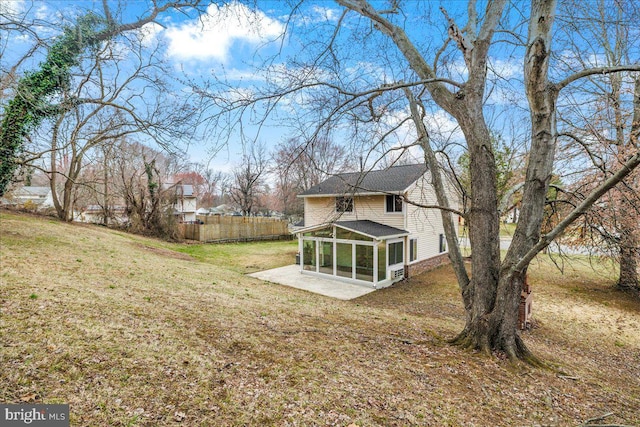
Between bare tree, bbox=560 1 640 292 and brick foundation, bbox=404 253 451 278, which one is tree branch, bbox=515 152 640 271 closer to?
bare tree, bbox=560 1 640 292

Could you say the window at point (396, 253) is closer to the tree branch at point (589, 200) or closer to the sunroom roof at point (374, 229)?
the sunroom roof at point (374, 229)

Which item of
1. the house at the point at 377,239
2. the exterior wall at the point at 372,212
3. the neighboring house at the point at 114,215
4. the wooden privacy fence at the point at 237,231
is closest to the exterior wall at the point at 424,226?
the house at the point at 377,239

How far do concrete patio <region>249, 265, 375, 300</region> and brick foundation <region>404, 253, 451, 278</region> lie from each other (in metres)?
2.43

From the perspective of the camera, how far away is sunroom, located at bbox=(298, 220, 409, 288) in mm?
11766

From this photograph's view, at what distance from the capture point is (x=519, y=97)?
5.33 m

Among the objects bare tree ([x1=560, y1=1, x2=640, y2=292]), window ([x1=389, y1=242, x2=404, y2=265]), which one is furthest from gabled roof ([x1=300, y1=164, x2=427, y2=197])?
bare tree ([x1=560, y1=1, x2=640, y2=292])

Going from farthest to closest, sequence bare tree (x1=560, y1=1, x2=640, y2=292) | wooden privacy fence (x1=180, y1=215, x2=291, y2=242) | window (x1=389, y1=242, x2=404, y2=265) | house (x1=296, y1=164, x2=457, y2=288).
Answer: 1. wooden privacy fence (x1=180, y1=215, x2=291, y2=242)
2. window (x1=389, y1=242, x2=404, y2=265)
3. house (x1=296, y1=164, x2=457, y2=288)
4. bare tree (x1=560, y1=1, x2=640, y2=292)

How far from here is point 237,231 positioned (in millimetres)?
24641

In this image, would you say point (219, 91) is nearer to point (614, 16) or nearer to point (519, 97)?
point (519, 97)

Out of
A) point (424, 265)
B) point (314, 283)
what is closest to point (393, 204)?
point (424, 265)

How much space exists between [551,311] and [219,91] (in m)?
10.5

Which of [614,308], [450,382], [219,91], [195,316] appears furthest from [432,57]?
[614,308]

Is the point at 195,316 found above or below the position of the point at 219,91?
below

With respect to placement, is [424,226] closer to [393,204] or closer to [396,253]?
[393,204]
